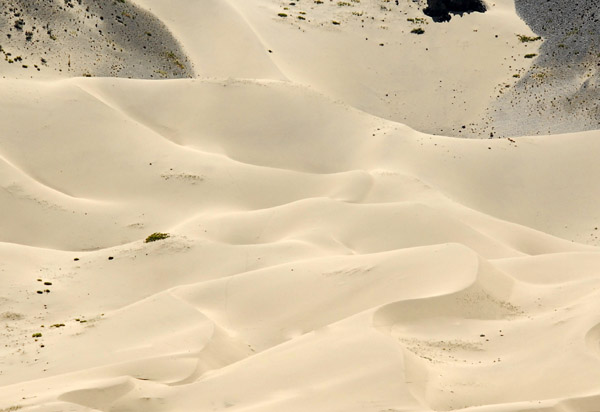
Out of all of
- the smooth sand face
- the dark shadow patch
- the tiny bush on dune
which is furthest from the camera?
the dark shadow patch

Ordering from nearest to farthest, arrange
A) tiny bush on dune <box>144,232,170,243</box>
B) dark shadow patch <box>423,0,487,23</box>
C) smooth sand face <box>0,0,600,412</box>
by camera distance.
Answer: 1. smooth sand face <box>0,0,600,412</box>
2. tiny bush on dune <box>144,232,170,243</box>
3. dark shadow patch <box>423,0,487,23</box>

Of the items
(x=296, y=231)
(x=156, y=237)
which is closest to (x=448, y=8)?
(x=296, y=231)

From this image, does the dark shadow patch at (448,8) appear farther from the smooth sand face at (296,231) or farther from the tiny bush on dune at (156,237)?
the tiny bush on dune at (156,237)

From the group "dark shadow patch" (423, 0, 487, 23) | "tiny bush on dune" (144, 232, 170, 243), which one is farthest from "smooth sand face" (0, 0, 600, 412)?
"dark shadow patch" (423, 0, 487, 23)

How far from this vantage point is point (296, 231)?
31.7 metres

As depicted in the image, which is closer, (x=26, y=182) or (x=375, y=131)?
(x=26, y=182)

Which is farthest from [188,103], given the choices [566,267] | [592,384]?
[592,384]

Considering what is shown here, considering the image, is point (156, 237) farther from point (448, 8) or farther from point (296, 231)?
point (448, 8)

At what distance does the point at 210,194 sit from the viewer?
35.8 metres

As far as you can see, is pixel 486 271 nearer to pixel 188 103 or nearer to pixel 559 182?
pixel 559 182

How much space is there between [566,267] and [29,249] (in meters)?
17.8

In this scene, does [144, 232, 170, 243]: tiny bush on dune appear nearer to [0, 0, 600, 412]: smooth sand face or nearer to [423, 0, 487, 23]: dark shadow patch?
[0, 0, 600, 412]: smooth sand face

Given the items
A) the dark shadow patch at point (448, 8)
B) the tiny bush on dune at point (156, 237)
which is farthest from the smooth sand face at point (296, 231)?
the dark shadow patch at point (448, 8)

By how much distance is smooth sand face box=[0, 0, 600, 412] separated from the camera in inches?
746
